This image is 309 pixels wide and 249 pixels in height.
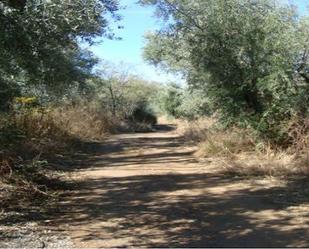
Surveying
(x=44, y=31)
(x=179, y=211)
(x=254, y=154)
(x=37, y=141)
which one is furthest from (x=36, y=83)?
(x=179, y=211)

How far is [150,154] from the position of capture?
19.9m

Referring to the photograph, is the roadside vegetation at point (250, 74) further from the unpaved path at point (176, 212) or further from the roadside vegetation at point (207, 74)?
the unpaved path at point (176, 212)

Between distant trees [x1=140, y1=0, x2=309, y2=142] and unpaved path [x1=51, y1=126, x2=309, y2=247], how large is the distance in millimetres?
3259

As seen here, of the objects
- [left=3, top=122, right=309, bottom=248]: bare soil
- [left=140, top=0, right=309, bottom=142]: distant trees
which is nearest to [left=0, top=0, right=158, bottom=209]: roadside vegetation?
[left=3, top=122, right=309, bottom=248]: bare soil

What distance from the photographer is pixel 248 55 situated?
16922mm

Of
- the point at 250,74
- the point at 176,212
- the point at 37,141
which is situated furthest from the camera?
the point at 250,74

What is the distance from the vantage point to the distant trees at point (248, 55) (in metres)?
15.4

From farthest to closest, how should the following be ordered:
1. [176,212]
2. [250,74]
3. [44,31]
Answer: [250,74]
[44,31]
[176,212]

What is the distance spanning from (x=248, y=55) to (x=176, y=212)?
9.30 meters

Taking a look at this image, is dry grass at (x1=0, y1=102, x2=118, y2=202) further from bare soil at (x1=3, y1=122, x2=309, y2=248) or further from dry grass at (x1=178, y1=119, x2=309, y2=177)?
dry grass at (x1=178, y1=119, x2=309, y2=177)

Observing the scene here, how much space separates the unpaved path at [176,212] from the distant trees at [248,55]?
3.26 metres

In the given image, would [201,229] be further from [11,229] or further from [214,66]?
[214,66]

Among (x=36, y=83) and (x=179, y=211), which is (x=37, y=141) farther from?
(x=179, y=211)

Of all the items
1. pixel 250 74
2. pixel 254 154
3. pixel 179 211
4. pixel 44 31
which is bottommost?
pixel 179 211
